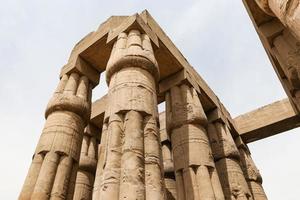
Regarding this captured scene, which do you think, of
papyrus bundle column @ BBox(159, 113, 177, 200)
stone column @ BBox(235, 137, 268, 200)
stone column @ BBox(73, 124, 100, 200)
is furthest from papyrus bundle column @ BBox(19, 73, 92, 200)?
stone column @ BBox(235, 137, 268, 200)

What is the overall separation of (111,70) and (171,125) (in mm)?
2563

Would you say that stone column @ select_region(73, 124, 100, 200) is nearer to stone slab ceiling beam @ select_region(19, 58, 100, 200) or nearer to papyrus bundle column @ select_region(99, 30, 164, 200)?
stone slab ceiling beam @ select_region(19, 58, 100, 200)

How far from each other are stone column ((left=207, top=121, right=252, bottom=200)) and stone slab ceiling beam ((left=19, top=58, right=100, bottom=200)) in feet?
13.9

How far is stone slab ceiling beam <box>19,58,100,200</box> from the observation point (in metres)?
6.23

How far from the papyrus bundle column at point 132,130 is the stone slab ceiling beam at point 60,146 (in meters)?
1.60

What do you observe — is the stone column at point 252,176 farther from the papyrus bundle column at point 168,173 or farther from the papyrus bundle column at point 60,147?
the papyrus bundle column at point 60,147

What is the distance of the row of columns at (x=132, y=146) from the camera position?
4.69m

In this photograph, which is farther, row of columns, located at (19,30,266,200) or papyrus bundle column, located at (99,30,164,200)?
row of columns, located at (19,30,266,200)

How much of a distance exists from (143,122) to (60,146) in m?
2.52

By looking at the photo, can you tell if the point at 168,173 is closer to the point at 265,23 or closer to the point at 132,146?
the point at 265,23

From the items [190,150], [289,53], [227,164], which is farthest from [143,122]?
[227,164]

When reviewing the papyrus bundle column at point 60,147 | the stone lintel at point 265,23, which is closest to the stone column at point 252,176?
the stone lintel at point 265,23

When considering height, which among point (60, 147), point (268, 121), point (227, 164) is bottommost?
point (60, 147)

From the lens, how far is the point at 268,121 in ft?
39.4
